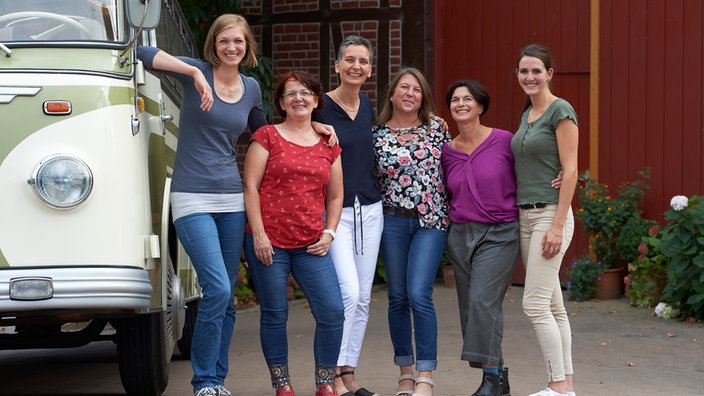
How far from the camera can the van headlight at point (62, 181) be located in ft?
16.4

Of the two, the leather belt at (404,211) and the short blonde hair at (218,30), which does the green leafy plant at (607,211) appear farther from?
the short blonde hair at (218,30)

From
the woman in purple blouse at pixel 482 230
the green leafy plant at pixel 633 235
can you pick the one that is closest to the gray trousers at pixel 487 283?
the woman in purple blouse at pixel 482 230

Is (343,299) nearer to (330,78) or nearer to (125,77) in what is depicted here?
(125,77)

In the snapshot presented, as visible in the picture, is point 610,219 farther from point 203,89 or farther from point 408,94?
point 203,89

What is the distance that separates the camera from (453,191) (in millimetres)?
6066

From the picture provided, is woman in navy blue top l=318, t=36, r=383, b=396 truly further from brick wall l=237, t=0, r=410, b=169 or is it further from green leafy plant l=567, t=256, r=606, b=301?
brick wall l=237, t=0, r=410, b=169

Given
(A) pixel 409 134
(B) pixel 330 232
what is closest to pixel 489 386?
(B) pixel 330 232

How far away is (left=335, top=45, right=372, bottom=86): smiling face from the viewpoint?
6.06 m

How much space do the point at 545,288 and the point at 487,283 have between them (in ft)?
0.97

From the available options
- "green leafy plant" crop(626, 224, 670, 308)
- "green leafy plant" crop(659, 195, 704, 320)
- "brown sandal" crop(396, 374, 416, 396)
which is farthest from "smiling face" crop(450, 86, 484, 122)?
"green leafy plant" crop(626, 224, 670, 308)

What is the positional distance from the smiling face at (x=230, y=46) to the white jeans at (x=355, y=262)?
99cm

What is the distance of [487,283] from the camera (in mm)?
5891

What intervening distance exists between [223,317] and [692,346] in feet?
12.4

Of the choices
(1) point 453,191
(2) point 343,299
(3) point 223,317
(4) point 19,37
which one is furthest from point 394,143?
(4) point 19,37
